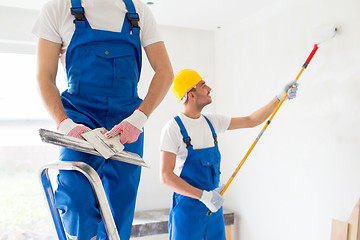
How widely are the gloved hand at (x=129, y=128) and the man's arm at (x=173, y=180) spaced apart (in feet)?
3.79

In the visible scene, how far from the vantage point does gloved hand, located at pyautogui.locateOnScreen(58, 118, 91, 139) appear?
1.11 metres

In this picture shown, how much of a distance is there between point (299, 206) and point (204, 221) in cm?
103

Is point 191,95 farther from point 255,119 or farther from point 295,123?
point 295,123

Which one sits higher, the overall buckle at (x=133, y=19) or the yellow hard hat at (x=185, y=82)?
the overall buckle at (x=133, y=19)

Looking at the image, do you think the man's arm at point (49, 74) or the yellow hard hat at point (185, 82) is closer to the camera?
the man's arm at point (49, 74)

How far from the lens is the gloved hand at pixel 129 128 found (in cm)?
115

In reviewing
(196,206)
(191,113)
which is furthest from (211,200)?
(191,113)

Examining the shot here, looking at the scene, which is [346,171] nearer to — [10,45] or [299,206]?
[299,206]

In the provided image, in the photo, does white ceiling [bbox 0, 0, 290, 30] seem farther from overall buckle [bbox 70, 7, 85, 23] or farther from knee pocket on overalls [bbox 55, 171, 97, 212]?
knee pocket on overalls [bbox 55, 171, 97, 212]

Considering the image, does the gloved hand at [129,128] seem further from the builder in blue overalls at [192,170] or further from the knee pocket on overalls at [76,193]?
the builder in blue overalls at [192,170]

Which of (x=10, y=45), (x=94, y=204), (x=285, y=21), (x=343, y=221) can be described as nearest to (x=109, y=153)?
(x=94, y=204)

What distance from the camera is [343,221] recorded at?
2.51m

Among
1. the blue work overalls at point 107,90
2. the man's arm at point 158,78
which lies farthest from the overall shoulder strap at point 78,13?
the man's arm at point 158,78

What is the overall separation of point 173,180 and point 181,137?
311mm
